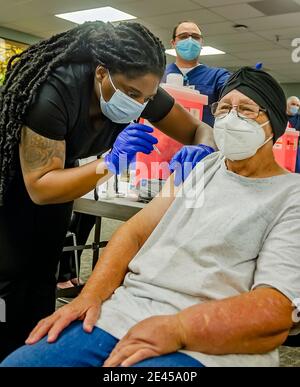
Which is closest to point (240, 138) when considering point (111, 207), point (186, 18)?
point (111, 207)

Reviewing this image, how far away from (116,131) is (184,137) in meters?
0.32

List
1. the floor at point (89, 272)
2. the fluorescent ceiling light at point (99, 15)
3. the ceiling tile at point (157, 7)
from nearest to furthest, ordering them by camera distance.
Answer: the floor at point (89, 272) < the ceiling tile at point (157, 7) < the fluorescent ceiling light at point (99, 15)

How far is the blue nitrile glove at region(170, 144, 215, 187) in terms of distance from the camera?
1.46m

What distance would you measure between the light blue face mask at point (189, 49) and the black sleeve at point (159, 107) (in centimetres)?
142

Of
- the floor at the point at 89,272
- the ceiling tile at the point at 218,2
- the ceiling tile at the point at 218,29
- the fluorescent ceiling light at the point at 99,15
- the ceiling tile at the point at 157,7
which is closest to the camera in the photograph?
the floor at the point at 89,272

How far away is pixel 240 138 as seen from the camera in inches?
52.5

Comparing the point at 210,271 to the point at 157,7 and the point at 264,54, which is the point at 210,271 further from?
the point at 264,54

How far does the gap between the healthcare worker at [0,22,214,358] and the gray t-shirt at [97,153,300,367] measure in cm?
32

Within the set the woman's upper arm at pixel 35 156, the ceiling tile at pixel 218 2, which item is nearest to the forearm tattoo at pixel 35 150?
the woman's upper arm at pixel 35 156

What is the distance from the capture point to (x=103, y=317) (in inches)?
45.9

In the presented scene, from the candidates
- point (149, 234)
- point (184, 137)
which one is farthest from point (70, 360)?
point (184, 137)

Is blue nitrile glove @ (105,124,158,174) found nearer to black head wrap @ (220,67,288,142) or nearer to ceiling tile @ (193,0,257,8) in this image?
black head wrap @ (220,67,288,142)

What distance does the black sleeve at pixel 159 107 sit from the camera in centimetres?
172

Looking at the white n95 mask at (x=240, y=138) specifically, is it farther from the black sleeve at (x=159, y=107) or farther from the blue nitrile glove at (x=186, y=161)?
the black sleeve at (x=159, y=107)
